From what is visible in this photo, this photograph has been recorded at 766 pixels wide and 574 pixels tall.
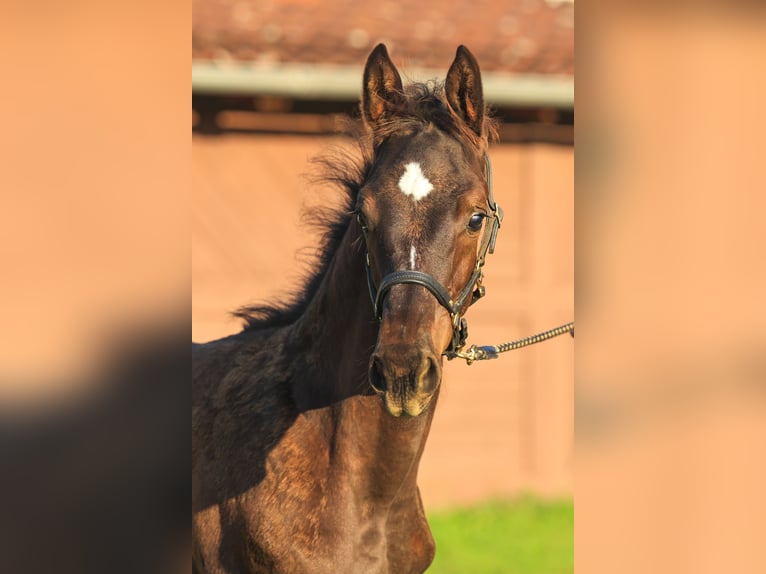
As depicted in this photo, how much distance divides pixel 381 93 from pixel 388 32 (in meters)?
5.32

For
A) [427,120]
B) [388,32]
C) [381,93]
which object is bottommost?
[427,120]

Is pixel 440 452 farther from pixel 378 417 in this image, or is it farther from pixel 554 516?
pixel 378 417

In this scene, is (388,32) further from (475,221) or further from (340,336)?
(475,221)

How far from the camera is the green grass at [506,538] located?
19.8 ft

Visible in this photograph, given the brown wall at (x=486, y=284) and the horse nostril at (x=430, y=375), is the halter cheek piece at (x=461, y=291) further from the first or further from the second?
the brown wall at (x=486, y=284)

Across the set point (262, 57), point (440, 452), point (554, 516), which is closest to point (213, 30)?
point (262, 57)

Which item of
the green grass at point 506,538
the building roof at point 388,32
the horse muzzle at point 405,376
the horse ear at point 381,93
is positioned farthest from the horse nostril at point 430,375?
the building roof at point 388,32

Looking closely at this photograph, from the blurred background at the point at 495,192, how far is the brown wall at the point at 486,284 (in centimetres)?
1

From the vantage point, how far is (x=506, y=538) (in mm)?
6703

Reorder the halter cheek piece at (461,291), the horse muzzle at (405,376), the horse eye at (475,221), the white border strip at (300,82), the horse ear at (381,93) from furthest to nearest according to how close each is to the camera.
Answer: the white border strip at (300,82) → the horse ear at (381,93) → the horse eye at (475,221) → the halter cheek piece at (461,291) → the horse muzzle at (405,376)

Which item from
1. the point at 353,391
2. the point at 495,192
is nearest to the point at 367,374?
the point at 353,391

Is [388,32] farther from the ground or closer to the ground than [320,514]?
farther from the ground
